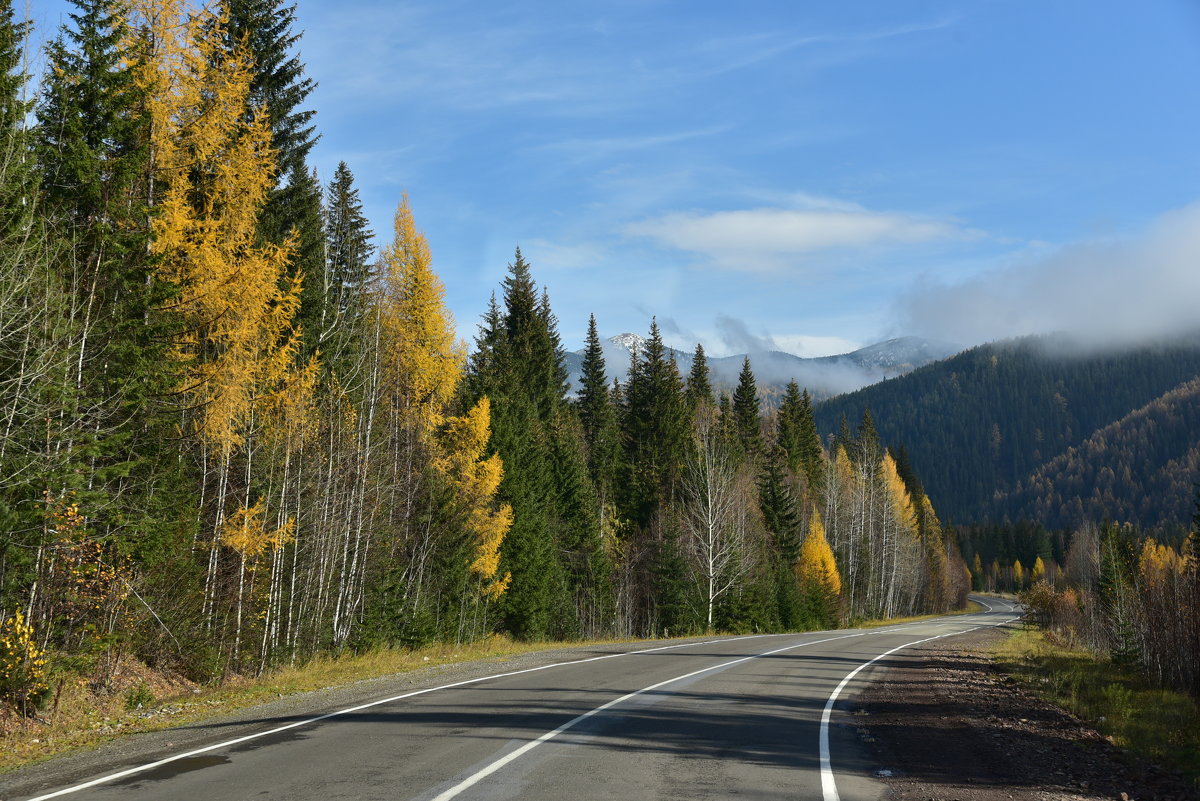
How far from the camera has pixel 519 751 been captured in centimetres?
898

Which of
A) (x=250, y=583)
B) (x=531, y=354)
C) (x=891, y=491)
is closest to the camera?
(x=250, y=583)

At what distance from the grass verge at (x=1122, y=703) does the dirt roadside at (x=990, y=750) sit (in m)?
0.36

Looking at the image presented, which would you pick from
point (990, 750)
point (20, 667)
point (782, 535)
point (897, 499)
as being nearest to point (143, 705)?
point (20, 667)

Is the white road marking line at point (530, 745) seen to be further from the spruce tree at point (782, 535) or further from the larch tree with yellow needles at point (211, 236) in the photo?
the spruce tree at point (782, 535)

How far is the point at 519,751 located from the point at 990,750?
5964mm

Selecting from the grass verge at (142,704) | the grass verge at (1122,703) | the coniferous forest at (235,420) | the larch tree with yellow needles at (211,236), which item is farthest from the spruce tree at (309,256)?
the grass verge at (1122,703)

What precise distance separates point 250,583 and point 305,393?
4.66m

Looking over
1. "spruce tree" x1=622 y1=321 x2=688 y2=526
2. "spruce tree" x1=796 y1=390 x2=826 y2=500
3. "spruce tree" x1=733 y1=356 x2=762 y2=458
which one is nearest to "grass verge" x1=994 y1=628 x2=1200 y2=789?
"spruce tree" x1=622 y1=321 x2=688 y2=526

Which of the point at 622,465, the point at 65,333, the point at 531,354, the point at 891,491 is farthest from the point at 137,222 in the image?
the point at 891,491

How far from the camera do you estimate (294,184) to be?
24.9 meters

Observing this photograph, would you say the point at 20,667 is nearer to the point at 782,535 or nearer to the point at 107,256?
the point at 107,256

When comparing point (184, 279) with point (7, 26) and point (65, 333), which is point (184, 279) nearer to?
point (65, 333)

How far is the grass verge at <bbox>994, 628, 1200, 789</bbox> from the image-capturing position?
10.6m

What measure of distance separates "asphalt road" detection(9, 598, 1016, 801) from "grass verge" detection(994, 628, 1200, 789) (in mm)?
3852
